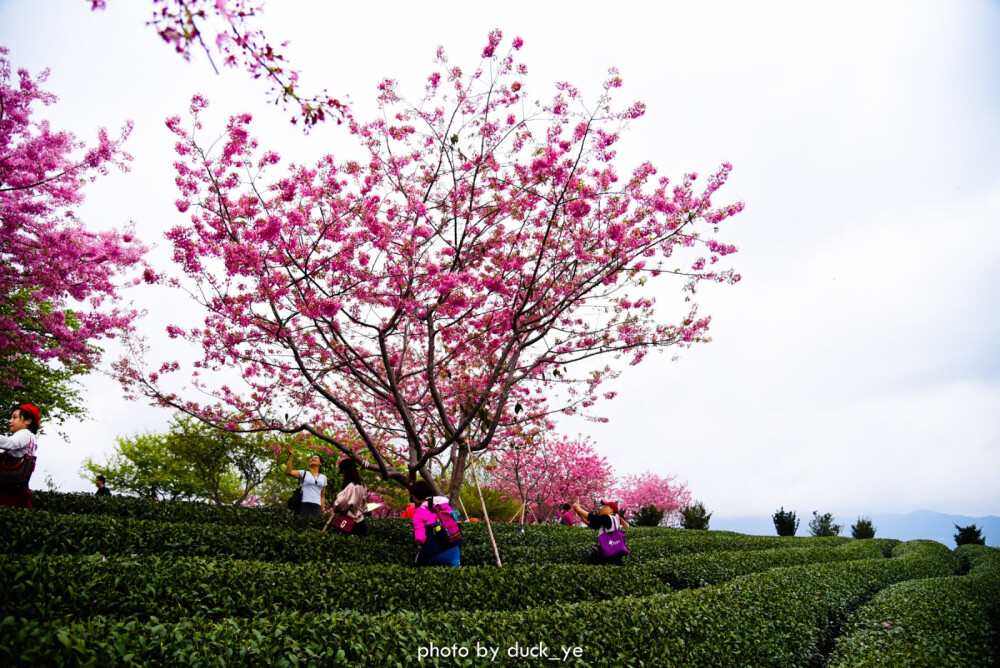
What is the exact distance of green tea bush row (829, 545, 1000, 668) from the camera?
621cm

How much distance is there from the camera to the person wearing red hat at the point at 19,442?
6.40m

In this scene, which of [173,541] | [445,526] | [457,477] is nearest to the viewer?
[445,526]

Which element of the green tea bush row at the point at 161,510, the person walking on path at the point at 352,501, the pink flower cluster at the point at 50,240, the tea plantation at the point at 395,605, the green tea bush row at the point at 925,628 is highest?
the pink flower cluster at the point at 50,240

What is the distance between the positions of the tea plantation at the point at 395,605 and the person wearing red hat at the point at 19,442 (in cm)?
34

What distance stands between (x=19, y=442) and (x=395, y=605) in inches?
190

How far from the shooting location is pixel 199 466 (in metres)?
25.6

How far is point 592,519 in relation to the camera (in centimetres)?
905

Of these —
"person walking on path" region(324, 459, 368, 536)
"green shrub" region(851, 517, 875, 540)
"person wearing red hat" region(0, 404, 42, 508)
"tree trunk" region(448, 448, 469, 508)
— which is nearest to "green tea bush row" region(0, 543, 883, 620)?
"person wearing red hat" region(0, 404, 42, 508)

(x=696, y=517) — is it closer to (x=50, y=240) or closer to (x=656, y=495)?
(x=656, y=495)

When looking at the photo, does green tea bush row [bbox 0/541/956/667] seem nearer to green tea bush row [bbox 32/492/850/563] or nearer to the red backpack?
the red backpack

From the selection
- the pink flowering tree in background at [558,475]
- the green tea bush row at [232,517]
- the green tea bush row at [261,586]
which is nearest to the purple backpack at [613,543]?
the green tea bush row at [261,586]

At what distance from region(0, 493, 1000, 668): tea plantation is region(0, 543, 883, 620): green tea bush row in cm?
2

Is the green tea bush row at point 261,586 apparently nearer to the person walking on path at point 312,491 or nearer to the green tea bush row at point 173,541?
the green tea bush row at point 173,541

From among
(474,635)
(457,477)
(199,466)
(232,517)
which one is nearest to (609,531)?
(457,477)
